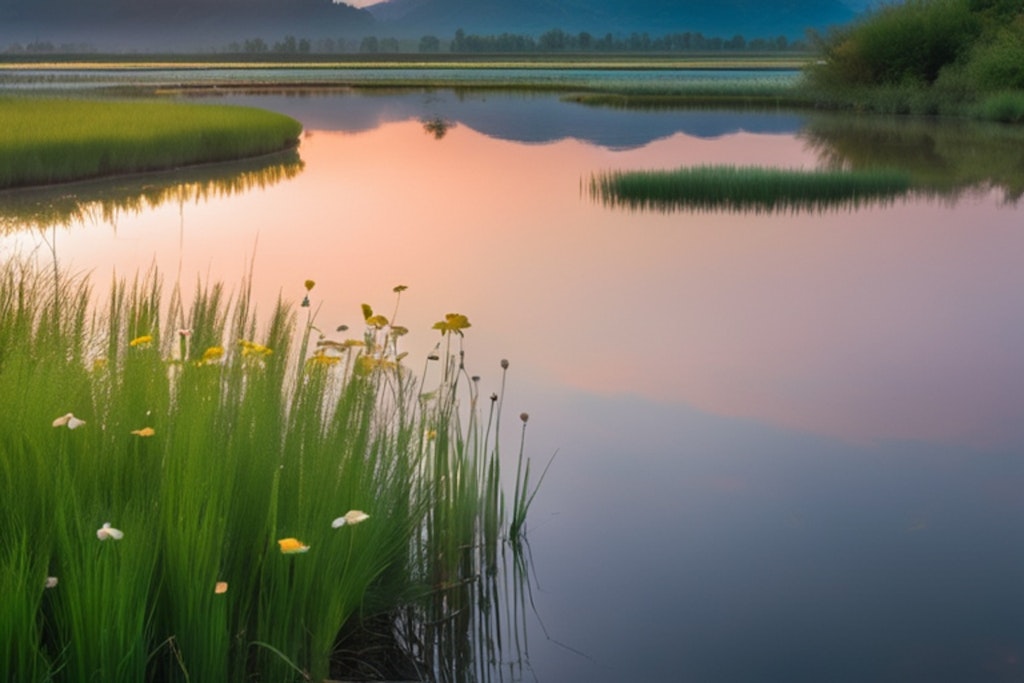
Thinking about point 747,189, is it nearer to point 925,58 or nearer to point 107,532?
point 107,532

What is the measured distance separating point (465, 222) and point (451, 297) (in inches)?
196

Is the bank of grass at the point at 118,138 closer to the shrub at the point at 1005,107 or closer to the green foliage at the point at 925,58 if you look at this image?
the shrub at the point at 1005,107

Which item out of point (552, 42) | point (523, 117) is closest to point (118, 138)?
point (523, 117)

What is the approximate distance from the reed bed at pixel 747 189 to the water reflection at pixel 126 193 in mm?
5245

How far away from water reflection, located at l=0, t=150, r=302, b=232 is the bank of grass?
10.1 inches

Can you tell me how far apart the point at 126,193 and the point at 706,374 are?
35.7 feet

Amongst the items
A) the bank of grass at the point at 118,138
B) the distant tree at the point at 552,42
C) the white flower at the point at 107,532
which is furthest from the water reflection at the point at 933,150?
the distant tree at the point at 552,42

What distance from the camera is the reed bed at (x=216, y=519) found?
342 cm

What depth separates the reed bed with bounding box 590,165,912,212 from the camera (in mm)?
17641

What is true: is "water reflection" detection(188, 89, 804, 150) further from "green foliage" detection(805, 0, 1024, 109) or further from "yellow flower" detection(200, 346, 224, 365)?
"yellow flower" detection(200, 346, 224, 365)

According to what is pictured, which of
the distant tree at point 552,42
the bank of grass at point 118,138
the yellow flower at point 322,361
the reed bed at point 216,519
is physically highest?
the yellow flower at point 322,361

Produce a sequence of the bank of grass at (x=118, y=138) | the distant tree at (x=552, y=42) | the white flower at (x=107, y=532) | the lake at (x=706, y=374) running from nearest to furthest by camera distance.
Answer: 1. the white flower at (x=107, y=532)
2. the lake at (x=706, y=374)
3. the bank of grass at (x=118, y=138)
4. the distant tree at (x=552, y=42)

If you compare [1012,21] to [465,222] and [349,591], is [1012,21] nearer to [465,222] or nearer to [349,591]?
[465,222]

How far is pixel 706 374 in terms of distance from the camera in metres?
8.84
